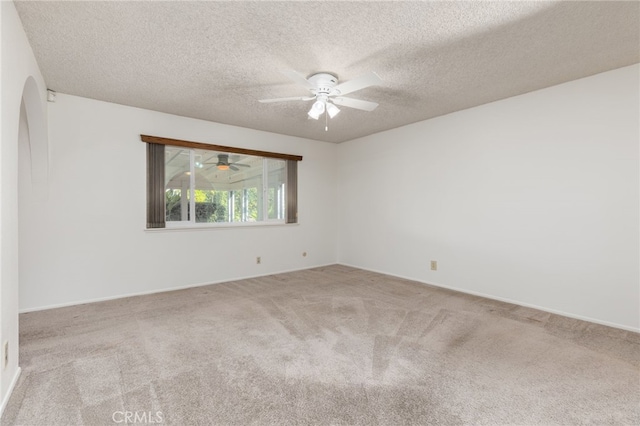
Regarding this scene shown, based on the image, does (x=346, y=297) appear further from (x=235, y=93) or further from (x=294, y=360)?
(x=235, y=93)

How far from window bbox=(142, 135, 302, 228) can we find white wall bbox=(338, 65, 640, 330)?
1.86 meters

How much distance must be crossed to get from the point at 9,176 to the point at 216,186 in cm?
287

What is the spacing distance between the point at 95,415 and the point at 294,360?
120cm

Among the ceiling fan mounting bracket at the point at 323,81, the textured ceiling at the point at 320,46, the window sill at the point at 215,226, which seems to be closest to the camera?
the textured ceiling at the point at 320,46

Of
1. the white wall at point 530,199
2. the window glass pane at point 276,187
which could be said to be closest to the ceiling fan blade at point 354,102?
the white wall at point 530,199

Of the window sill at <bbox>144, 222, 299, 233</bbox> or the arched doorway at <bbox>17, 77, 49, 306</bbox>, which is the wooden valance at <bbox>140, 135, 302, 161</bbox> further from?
the window sill at <bbox>144, 222, 299, 233</bbox>

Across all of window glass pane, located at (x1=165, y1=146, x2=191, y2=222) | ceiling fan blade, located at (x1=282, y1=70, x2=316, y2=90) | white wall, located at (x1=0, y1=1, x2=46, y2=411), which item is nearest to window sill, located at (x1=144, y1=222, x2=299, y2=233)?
window glass pane, located at (x1=165, y1=146, x2=191, y2=222)

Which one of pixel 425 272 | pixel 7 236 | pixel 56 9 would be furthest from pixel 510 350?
pixel 56 9

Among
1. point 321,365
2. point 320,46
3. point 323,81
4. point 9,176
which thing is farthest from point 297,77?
point 321,365

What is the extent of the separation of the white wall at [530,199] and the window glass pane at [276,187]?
1.77 m

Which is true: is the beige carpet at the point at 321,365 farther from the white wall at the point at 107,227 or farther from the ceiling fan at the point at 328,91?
the ceiling fan at the point at 328,91

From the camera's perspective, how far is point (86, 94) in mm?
3463

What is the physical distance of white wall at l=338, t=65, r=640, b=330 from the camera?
2.88m

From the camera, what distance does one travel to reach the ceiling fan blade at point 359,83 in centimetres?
239
